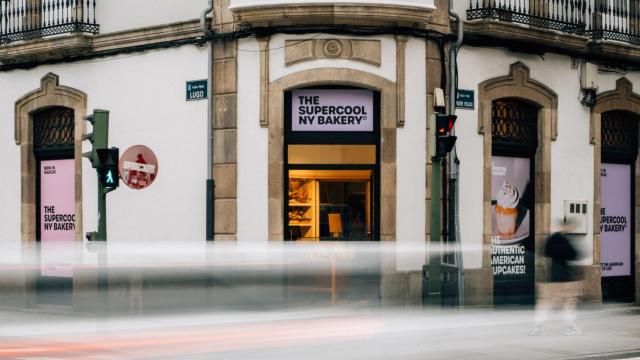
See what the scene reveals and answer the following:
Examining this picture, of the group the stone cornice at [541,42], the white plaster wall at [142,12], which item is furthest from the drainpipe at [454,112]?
the white plaster wall at [142,12]

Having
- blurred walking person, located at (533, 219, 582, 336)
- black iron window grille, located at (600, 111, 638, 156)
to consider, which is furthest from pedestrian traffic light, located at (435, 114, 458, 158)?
black iron window grille, located at (600, 111, 638, 156)

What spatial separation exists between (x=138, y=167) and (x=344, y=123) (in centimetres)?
349

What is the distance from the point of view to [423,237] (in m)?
17.3

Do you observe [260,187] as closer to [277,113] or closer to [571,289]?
[277,113]

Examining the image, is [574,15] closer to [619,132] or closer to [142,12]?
[619,132]

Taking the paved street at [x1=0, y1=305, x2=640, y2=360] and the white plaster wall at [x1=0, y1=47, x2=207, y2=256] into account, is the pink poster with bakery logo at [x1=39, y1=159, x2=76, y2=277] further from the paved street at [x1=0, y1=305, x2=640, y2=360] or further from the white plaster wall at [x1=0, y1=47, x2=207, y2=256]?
the paved street at [x1=0, y1=305, x2=640, y2=360]

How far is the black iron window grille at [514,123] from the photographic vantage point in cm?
1886

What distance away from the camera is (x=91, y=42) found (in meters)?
19.2

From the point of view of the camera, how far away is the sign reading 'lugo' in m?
17.2

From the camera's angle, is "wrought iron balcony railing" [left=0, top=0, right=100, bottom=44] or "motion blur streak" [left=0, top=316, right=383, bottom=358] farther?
"wrought iron balcony railing" [left=0, top=0, right=100, bottom=44]

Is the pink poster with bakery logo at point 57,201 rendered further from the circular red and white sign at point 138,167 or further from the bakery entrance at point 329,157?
the bakery entrance at point 329,157

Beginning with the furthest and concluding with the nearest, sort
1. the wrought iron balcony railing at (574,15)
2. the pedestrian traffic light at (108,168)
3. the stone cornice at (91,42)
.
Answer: the wrought iron balcony railing at (574,15), the stone cornice at (91,42), the pedestrian traffic light at (108,168)

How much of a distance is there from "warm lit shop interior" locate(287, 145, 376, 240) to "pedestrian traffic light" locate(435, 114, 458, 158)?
83.5 inches

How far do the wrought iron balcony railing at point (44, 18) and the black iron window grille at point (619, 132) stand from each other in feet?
33.1
